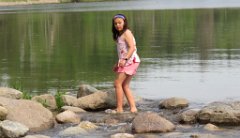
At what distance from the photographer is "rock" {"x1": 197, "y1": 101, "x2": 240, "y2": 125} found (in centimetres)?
1256

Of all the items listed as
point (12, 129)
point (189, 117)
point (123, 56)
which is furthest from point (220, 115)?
point (12, 129)

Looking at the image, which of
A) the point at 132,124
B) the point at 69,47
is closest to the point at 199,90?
the point at 132,124

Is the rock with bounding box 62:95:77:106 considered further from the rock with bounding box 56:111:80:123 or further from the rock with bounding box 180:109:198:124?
the rock with bounding box 180:109:198:124

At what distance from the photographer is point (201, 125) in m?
12.6

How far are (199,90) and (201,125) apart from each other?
5.63 meters

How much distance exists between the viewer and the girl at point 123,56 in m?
13.8

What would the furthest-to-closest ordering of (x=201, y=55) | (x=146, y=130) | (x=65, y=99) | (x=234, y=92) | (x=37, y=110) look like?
(x=201, y=55)
(x=234, y=92)
(x=65, y=99)
(x=37, y=110)
(x=146, y=130)

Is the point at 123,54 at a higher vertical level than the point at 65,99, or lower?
higher

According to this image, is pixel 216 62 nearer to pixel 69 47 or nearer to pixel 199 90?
pixel 199 90

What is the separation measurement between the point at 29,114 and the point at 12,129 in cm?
110

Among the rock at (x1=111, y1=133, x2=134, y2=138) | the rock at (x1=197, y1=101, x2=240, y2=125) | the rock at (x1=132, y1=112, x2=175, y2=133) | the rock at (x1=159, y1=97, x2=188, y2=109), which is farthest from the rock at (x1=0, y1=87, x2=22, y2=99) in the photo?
the rock at (x1=197, y1=101, x2=240, y2=125)

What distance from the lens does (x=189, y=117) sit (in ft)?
42.4

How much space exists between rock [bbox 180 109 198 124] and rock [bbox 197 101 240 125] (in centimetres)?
13

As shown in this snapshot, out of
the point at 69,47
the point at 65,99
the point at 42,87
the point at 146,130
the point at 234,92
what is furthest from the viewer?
the point at 69,47
